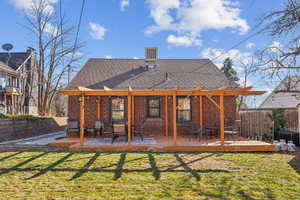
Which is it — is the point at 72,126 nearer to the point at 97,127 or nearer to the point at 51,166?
the point at 97,127

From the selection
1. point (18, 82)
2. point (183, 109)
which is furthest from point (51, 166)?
point (18, 82)

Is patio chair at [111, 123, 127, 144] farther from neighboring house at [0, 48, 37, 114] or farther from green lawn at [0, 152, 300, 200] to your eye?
neighboring house at [0, 48, 37, 114]

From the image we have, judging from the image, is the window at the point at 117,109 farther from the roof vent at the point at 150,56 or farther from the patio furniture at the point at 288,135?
the patio furniture at the point at 288,135

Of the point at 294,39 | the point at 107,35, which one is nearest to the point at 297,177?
the point at 294,39

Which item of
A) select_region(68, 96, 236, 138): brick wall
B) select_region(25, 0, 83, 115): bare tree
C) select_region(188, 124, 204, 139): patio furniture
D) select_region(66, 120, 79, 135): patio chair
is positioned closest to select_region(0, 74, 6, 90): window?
select_region(25, 0, 83, 115): bare tree

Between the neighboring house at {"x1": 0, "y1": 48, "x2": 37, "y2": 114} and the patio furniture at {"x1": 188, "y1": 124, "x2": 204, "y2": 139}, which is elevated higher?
the neighboring house at {"x1": 0, "y1": 48, "x2": 37, "y2": 114}

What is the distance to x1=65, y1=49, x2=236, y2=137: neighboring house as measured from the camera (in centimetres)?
1124

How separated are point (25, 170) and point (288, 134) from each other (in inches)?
421

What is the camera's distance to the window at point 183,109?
37.7ft

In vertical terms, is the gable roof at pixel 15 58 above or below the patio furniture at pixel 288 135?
above

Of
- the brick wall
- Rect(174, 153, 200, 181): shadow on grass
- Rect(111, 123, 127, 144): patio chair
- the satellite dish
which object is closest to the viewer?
Rect(174, 153, 200, 181): shadow on grass

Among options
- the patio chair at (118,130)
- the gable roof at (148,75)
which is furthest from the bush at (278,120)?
the patio chair at (118,130)

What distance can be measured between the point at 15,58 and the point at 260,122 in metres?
24.4

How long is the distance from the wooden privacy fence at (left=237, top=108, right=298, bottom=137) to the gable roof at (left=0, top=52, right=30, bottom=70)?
2219cm
